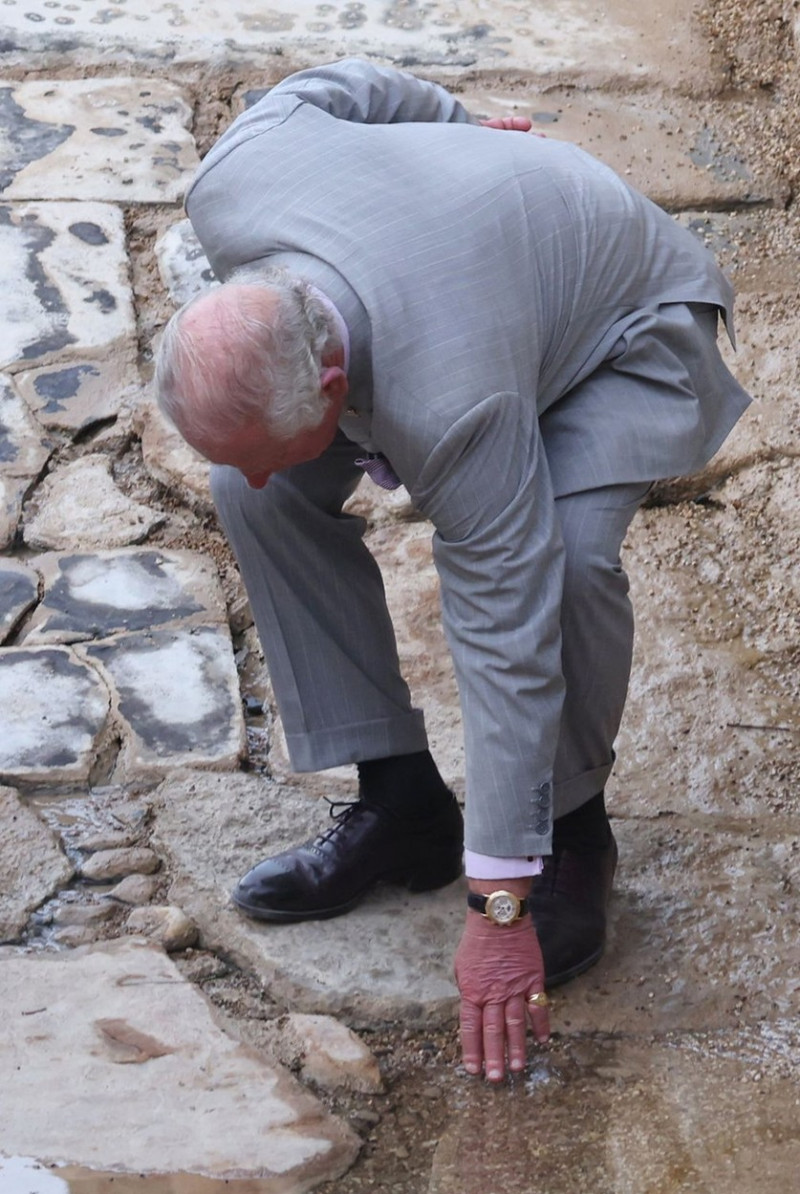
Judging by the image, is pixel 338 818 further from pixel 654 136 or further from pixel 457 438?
pixel 654 136

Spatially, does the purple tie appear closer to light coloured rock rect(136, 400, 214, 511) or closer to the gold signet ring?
the gold signet ring

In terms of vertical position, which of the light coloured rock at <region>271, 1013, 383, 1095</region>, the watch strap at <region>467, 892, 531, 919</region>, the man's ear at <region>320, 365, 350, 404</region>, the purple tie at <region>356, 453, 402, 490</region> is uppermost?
A: the man's ear at <region>320, 365, 350, 404</region>

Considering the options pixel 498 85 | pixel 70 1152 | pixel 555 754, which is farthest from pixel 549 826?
pixel 498 85

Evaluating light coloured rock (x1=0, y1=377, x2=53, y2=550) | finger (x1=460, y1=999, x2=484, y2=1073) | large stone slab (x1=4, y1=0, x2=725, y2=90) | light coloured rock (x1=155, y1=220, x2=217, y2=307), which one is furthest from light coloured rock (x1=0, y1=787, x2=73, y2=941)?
large stone slab (x1=4, y1=0, x2=725, y2=90)

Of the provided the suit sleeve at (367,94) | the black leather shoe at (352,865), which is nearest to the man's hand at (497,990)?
the black leather shoe at (352,865)

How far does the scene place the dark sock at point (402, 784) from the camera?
7.32 feet

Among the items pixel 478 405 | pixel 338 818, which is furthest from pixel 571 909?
pixel 478 405

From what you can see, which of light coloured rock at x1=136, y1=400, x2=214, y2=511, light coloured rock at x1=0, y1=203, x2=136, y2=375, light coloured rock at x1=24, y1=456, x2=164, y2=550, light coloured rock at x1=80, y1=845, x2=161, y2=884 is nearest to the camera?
light coloured rock at x1=80, y1=845, x2=161, y2=884

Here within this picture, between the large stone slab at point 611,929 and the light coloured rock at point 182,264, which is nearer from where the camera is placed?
the large stone slab at point 611,929

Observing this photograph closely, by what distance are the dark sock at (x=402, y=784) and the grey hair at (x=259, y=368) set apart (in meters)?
0.67

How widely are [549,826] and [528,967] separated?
0.17m

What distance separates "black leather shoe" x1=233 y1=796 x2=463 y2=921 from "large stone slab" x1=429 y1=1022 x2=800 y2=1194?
365mm

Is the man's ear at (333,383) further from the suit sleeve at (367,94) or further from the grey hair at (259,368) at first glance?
the suit sleeve at (367,94)

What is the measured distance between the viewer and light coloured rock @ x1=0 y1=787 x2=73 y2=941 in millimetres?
2201
